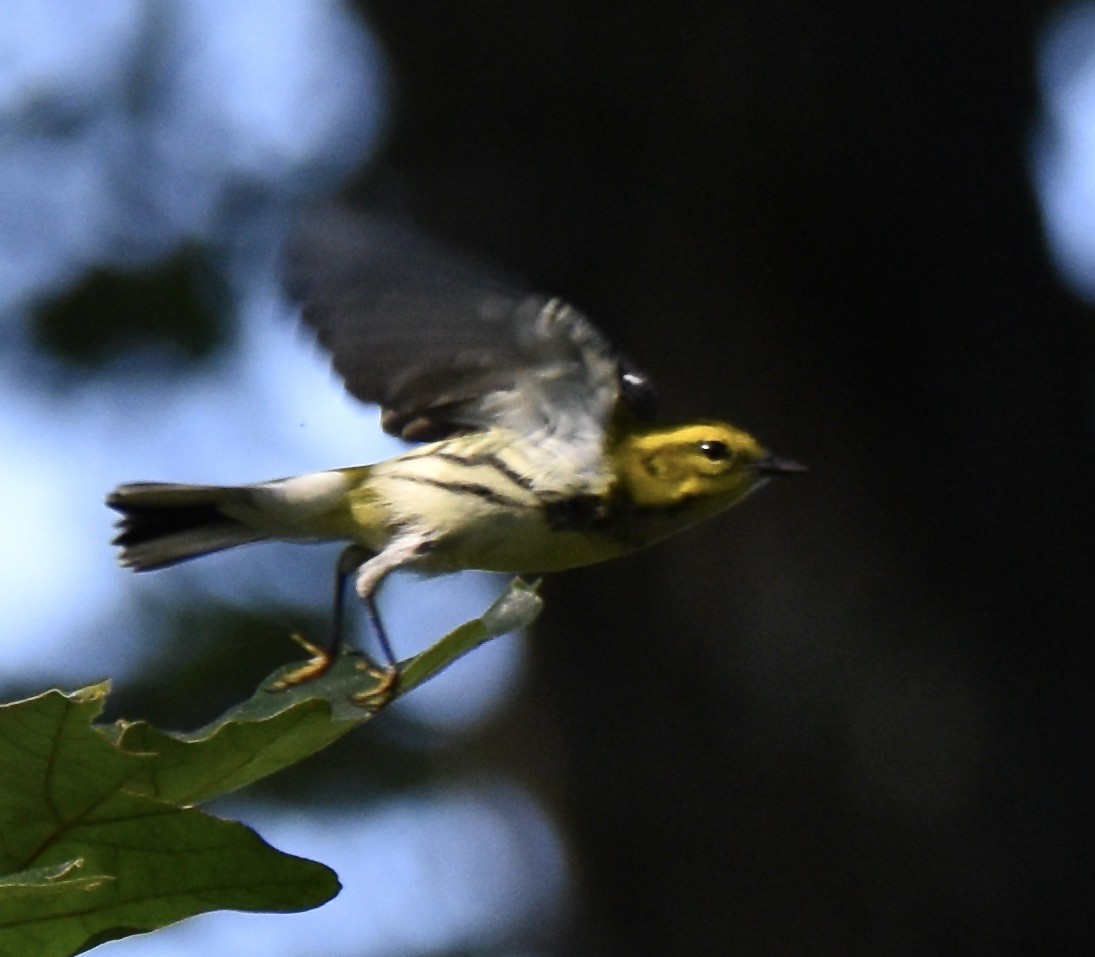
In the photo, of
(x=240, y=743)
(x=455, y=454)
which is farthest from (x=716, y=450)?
(x=240, y=743)

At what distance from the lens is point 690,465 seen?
2.40 meters

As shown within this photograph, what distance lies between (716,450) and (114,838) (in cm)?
133

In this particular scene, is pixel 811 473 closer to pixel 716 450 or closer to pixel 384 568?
pixel 716 450

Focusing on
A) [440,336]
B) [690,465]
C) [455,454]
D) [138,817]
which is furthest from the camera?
[690,465]

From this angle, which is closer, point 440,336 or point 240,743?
point 240,743

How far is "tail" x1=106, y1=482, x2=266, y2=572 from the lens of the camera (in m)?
2.30

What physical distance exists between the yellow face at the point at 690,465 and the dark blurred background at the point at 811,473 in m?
1.99

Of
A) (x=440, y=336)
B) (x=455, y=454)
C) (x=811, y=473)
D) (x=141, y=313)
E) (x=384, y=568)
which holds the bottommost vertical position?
(x=811, y=473)

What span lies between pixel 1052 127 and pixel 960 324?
738 mm

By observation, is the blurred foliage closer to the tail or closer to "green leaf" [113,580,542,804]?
the tail

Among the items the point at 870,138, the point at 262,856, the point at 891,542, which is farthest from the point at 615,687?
the point at 262,856

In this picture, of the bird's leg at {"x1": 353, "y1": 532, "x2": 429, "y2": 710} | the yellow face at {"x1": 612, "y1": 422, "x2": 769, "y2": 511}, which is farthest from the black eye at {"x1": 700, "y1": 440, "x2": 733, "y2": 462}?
the bird's leg at {"x1": 353, "y1": 532, "x2": 429, "y2": 710}

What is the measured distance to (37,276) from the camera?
491 cm

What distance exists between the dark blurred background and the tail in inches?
80.8
